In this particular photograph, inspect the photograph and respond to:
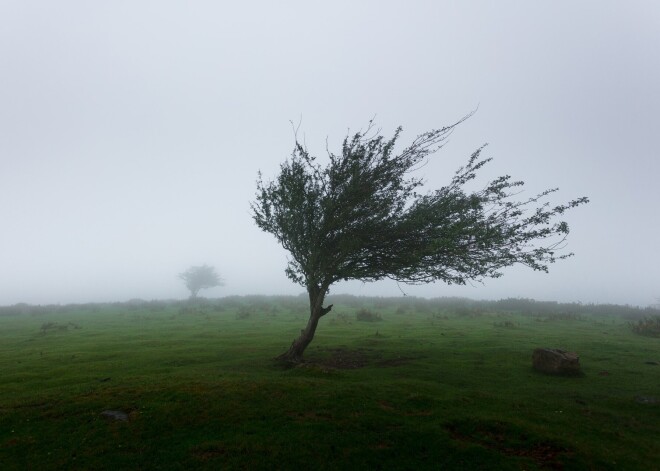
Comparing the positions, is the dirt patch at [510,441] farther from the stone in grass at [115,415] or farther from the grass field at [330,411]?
the stone in grass at [115,415]

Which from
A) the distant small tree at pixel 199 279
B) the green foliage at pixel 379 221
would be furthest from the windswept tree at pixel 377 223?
the distant small tree at pixel 199 279

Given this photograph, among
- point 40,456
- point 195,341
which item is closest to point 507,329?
point 195,341

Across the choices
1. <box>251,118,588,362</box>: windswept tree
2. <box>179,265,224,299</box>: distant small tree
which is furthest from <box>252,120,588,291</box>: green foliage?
<box>179,265,224,299</box>: distant small tree

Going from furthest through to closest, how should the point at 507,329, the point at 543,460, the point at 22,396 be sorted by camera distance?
1. the point at 507,329
2. the point at 22,396
3. the point at 543,460

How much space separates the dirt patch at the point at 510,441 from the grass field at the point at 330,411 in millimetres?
55

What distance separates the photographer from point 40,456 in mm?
11023

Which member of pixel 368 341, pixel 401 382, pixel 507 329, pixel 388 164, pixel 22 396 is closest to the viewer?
pixel 22 396

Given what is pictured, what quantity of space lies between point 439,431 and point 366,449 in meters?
2.67

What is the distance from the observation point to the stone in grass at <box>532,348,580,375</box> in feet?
64.1

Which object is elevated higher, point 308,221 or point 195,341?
point 308,221

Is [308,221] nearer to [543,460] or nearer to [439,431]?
[439,431]

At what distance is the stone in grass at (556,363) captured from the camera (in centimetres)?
1955

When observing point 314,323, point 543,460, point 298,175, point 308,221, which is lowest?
point 543,460

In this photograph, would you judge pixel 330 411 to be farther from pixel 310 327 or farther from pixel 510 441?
pixel 310 327
